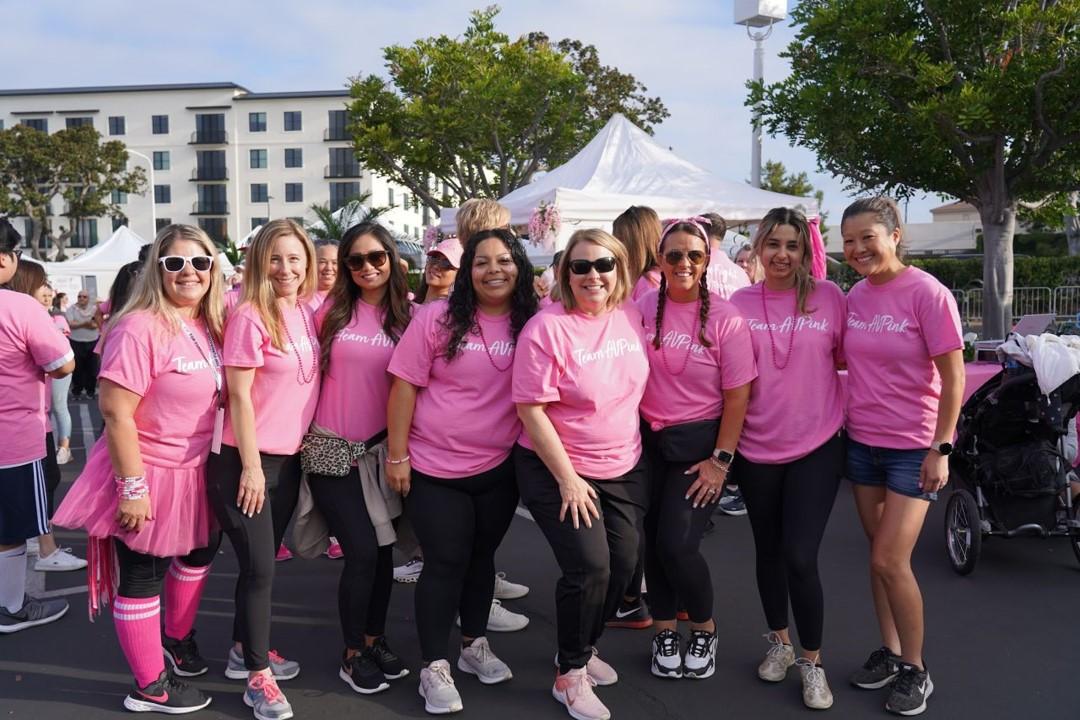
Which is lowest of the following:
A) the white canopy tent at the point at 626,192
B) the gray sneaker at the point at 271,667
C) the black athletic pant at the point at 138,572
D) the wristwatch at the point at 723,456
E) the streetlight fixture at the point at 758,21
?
the gray sneaker at the point at 271,667

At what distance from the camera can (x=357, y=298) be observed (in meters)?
3.74

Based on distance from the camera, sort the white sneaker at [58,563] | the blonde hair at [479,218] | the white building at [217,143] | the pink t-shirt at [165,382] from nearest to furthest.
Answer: the pink t-shirt at [165,382]
the blonde hair at [479,218]
the white sneaker at [58,563]
the white building at [217,143]

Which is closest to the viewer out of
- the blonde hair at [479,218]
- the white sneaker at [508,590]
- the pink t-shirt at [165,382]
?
the pink t-shirt at [165,382]

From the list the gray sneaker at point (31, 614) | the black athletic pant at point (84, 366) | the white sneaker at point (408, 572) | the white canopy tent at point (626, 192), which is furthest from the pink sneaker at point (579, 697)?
the black athletic pant at point (84, 366)

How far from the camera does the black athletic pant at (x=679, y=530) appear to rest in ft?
11.8

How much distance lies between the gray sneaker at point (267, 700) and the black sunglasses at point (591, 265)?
6.61 ft

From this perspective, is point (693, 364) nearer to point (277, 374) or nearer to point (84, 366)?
point (277, 374)

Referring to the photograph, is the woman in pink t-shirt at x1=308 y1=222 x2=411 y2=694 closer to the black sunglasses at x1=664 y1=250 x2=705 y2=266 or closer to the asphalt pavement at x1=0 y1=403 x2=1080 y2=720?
the asphalt pavement at x1=0 y1=403 x2=1080 y2=720

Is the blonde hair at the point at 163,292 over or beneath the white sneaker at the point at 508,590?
over

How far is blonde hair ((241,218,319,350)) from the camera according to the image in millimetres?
3455

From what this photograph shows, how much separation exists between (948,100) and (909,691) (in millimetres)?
8328

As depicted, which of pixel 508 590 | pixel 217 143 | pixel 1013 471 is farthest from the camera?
pixel 217 143

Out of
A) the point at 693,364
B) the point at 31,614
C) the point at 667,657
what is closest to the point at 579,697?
the point at 667,657

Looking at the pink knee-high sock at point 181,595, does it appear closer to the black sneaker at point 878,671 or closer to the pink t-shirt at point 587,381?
the pink t-shirt at point 587,381
